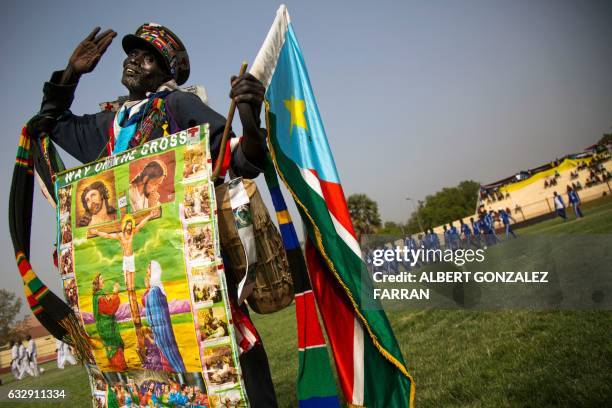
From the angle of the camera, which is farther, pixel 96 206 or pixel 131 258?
pixel 96 206

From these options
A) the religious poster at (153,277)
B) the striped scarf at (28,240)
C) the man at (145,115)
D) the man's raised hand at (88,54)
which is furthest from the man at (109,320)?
the man's raised hand at (88,54)

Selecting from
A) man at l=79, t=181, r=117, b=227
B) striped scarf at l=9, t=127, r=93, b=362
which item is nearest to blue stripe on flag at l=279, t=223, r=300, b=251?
man at l=79, t=181, r=117, b=227

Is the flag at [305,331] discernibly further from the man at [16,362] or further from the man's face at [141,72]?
the man at [16,362]

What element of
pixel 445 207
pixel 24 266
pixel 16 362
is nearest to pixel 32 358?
pixel 16 362

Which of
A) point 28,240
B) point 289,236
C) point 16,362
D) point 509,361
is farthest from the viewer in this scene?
point 16,362

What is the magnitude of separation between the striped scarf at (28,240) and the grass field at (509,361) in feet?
8.65

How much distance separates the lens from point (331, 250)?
85.1 inches

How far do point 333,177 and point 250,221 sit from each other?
68 cm

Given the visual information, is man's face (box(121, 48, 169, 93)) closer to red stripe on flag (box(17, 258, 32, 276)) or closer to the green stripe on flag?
red stripe on flag (box(17, 258, 32, 276))

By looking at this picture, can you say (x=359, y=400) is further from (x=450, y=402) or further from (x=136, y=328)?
(x=450, y=402)

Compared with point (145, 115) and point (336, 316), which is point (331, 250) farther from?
point (145, 115)

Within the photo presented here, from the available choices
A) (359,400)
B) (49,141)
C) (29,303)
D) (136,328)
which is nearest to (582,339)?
(359,400)

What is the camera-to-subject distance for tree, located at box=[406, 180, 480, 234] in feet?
281

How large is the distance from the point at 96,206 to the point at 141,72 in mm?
1015
